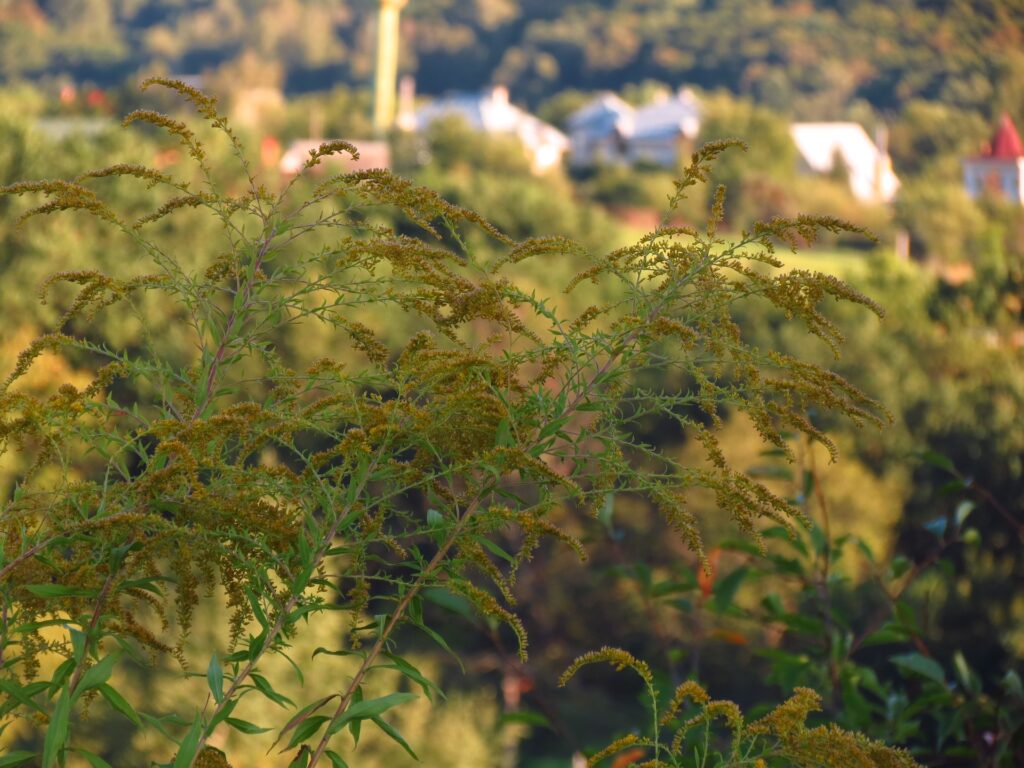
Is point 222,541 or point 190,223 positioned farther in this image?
point 190,223

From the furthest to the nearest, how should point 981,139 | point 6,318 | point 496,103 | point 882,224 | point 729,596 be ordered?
point 496,103, point 981,139, point 882,224, point 6,318, point 729,596

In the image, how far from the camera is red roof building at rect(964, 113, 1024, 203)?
45.1 m

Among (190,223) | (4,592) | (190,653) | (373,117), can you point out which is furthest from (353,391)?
(373,117)

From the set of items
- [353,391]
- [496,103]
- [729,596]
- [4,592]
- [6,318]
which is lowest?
[496,103]

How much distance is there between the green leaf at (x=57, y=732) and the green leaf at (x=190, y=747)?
10 centimetres

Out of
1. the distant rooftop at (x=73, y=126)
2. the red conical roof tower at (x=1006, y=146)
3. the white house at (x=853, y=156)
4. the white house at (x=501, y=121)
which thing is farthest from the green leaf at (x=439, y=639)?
the white house at (x=501, y=121)

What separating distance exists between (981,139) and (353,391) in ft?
174

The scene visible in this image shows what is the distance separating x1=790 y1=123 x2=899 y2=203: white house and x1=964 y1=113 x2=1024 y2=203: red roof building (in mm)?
4906

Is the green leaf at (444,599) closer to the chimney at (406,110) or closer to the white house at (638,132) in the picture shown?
the chimney at (406,110)

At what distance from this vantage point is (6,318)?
23250mm

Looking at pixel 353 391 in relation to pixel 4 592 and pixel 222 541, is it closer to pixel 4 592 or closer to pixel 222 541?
pixel 222 541

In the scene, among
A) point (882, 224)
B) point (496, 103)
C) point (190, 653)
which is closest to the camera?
point (190, 653)

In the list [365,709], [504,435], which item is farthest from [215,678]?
[504,435]

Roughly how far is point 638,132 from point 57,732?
62.0 metres
